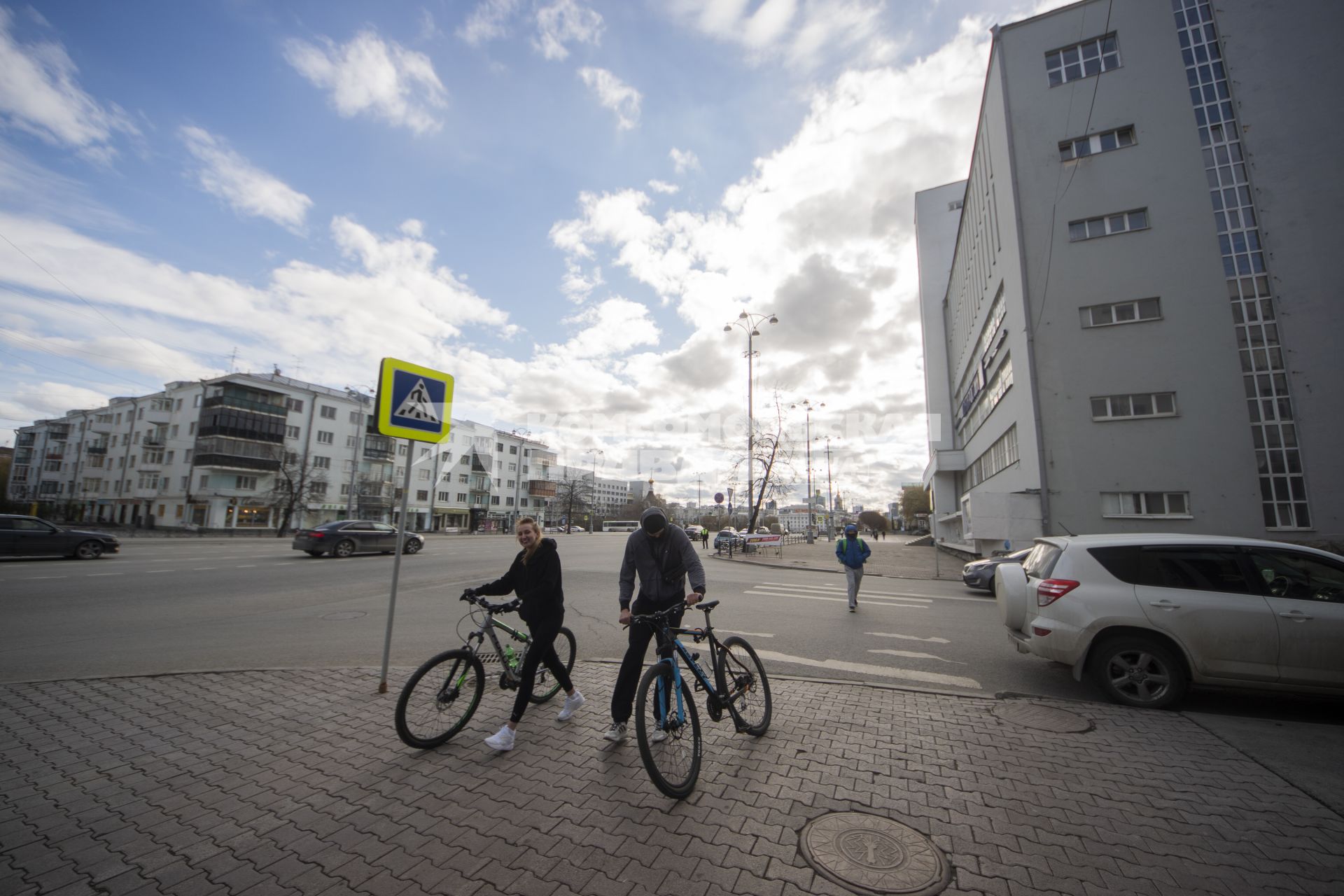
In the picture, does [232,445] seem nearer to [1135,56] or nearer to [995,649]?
[995,649]

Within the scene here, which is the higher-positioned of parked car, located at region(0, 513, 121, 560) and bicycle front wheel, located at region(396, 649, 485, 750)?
parked car, located at region(0, 513, 121, 560)

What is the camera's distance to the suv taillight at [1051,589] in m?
5.38

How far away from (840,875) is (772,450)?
31.6 meters

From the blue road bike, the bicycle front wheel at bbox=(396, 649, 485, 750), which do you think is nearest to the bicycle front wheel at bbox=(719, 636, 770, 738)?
the blue road bike

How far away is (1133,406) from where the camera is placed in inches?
685

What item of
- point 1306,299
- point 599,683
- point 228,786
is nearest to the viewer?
point 228,786

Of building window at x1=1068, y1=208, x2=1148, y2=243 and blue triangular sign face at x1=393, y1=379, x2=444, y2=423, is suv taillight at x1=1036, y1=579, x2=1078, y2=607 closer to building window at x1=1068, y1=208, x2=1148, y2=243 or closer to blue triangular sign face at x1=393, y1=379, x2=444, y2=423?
blue triangular sign face at x1=393, y1=379, x2=444, y2=423

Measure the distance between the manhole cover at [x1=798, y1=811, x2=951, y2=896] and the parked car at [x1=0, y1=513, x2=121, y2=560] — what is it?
23.8 metres

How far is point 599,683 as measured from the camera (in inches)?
214

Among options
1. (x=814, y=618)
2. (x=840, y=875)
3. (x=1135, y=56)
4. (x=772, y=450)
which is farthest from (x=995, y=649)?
(x=772, y=450)

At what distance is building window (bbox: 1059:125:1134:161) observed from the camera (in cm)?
1881

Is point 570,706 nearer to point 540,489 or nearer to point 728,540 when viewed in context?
point 728,540

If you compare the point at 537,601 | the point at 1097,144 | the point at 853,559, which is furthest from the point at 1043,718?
the point at 1097,144

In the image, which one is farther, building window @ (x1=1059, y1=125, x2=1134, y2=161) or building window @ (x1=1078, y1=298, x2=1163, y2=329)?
building window @ (x1=1059, y1=125, x2=1134, y2=161)
